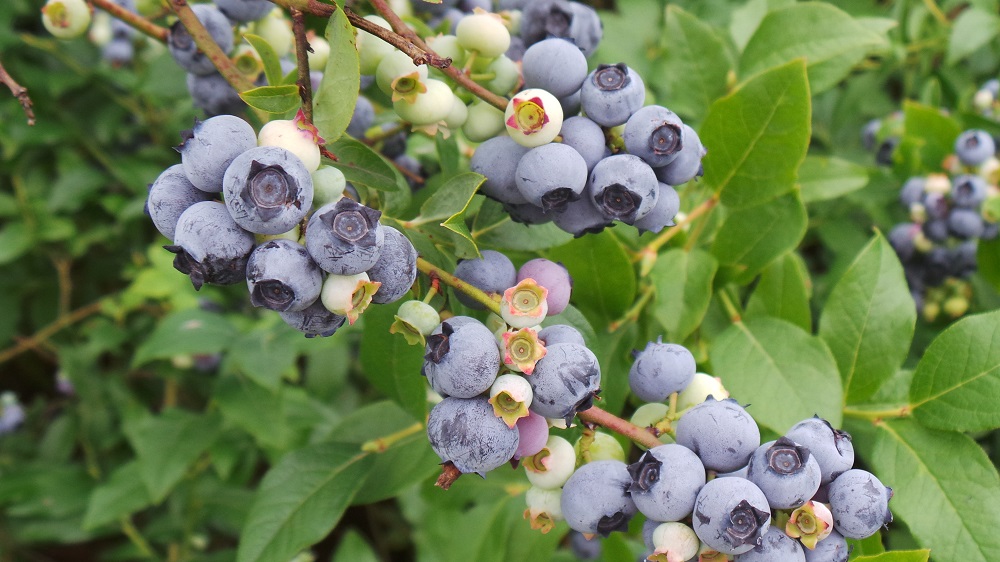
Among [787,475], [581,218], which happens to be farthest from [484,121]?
[787,475]

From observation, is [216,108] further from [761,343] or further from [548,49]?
[761,343]

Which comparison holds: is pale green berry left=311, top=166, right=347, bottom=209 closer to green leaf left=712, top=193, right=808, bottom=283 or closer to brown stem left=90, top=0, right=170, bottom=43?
brown stem left=90, top=0, right=170, bottom=43

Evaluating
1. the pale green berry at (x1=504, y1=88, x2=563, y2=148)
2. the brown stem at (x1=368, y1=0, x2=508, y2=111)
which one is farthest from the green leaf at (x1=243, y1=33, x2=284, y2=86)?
the pale green berry at (x1=504, y1=88, x2=563, y2=148)

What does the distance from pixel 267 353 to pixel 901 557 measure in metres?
1.46

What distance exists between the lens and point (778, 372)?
138 cm

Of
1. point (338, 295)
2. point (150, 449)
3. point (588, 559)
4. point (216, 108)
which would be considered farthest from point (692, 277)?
point (150, 449)

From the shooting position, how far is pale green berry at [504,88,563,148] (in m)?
1.01

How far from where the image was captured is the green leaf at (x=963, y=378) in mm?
1301

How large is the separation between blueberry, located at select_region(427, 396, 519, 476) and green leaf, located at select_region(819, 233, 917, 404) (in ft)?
2.79

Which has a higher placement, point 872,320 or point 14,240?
point 872,320

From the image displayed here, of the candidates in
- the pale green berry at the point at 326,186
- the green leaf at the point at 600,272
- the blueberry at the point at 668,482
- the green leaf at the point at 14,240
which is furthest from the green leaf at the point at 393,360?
the green leaf at the point at 14,240

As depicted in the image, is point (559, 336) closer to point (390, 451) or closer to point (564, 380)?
point (564, 380)

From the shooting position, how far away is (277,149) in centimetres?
85

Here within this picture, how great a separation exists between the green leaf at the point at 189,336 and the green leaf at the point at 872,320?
→ 1481 mm
